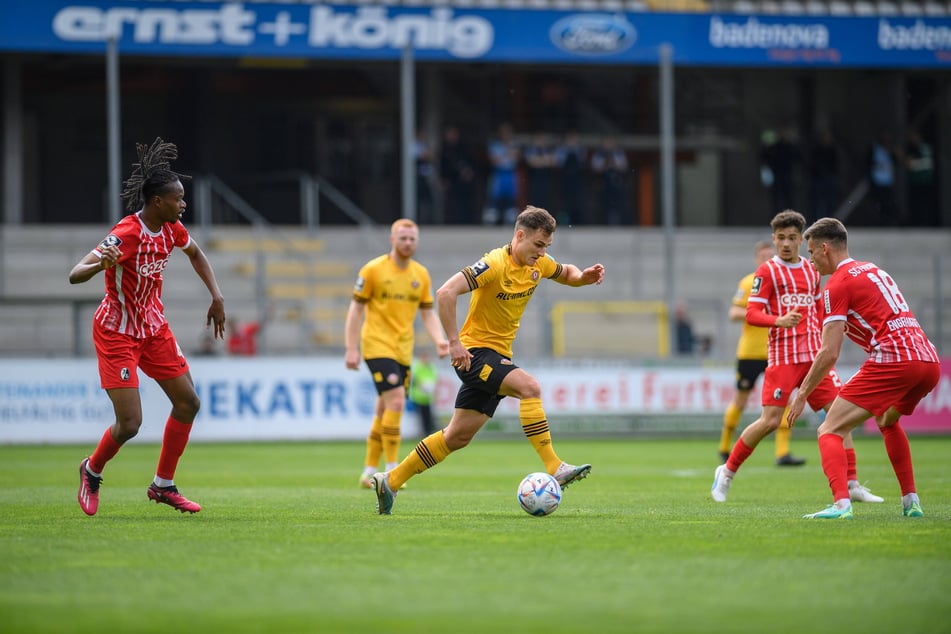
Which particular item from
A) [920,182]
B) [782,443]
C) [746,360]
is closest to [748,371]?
[746,360]

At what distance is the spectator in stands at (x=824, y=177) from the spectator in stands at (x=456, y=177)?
7419 millimetres

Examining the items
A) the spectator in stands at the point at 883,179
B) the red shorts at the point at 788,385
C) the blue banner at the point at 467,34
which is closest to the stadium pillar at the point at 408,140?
the blue banner at the point at 467,34

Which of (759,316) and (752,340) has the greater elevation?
(759,316)

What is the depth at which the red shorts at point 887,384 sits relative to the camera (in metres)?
8.75

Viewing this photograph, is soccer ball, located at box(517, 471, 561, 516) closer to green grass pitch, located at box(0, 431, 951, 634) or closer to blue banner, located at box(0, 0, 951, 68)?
green grass pitch, located at box(0, 431, 951, 634)

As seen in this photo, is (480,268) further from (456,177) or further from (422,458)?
(456,177)

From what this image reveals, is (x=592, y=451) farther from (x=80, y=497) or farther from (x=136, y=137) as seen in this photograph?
(x=136, y=137)

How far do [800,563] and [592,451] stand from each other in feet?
43.0

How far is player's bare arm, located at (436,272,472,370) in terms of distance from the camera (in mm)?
9023

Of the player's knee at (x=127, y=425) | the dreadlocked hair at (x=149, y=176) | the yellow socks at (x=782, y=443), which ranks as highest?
the dreadlocked hair at (x=149, y=176)

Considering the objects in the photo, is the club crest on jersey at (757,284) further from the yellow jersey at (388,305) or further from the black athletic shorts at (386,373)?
the black athletic shorts at (386,373)

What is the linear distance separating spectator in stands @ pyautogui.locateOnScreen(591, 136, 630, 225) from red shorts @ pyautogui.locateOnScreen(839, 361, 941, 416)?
21238 mm

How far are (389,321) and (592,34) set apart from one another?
1607cm

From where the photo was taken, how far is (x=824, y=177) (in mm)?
29828
